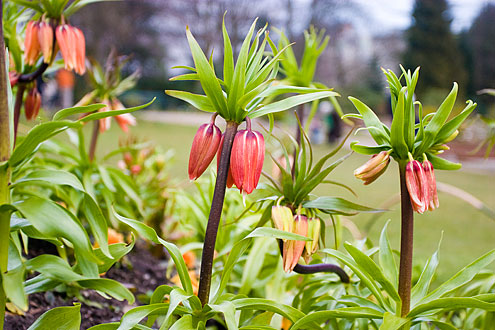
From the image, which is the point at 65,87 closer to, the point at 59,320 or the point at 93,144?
the point at 93,144

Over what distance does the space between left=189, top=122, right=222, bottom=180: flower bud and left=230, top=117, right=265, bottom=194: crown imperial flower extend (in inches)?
1.0

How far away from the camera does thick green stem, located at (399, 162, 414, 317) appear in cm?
55

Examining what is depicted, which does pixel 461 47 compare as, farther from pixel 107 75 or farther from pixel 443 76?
pixel 107 75

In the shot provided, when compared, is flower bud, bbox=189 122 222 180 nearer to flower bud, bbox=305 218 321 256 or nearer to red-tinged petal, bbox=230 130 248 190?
red-tinged petal, bbox=230 130 248 190

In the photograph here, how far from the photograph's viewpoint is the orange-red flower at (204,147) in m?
0.53

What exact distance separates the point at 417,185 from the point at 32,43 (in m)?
0.60

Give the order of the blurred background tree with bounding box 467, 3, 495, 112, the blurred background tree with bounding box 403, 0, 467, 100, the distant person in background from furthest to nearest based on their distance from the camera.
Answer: the blurred background tree with bounding box 467, 3, 495, 112 < the blurred background tree with bounding box 403, 0, 467, 100 < the distant person in background

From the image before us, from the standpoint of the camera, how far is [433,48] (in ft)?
44.8

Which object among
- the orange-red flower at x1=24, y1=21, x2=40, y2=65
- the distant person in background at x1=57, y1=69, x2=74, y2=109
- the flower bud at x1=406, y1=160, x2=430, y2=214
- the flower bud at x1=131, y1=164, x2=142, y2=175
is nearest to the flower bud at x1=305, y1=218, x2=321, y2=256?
the flower bud at x1=406, y1=160, x2=430, y2=214

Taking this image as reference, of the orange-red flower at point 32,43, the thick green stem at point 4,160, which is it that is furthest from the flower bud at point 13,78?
the thick green stem at point 4,160

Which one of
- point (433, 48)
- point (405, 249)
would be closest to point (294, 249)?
point (405, 249)

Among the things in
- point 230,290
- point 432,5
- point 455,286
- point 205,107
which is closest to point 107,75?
point 230,290

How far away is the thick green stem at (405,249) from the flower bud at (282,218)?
120 mm

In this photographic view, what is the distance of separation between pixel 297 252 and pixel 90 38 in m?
13.8
